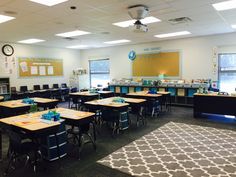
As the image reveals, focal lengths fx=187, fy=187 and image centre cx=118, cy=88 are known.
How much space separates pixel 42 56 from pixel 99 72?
3336 millimetres

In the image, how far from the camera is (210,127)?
16.8 feet

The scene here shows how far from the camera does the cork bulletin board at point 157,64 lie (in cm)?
856

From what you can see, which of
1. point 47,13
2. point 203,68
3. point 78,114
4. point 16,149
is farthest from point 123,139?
point 203,68

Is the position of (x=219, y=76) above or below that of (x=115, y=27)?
below

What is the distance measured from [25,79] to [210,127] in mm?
8081

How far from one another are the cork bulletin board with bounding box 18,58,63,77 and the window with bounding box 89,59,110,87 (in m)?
1.97

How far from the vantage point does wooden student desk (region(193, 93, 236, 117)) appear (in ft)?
18.7

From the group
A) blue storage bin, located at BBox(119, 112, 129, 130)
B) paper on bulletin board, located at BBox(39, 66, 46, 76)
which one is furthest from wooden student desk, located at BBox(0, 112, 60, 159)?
paper on bulletin board, located at BBox(39, 66, 46, 76)

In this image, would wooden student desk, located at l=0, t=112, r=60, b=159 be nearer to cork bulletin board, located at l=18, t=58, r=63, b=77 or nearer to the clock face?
the clock face

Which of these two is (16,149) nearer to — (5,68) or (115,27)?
(115,27)

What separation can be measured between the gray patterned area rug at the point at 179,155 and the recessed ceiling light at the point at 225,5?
301cm

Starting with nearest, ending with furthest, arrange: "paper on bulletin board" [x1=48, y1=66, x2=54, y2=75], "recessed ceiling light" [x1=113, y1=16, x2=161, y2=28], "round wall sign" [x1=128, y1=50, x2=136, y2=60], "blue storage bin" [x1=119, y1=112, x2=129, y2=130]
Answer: "blue storage bin" [x1=119, y1=112, x2=129, y2=130] < "recessed ceiling light" [x1=113, y1=16, x2=161, y2=28] < "round wall sign" [x1=128, y1=50, x2=136, y2=60] < "paper on bulletin board" [x1=48, y1=66, x2=54, y2=75]

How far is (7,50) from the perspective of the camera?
8242 millimetres

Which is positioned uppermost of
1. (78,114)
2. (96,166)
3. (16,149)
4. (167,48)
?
(167,48)
